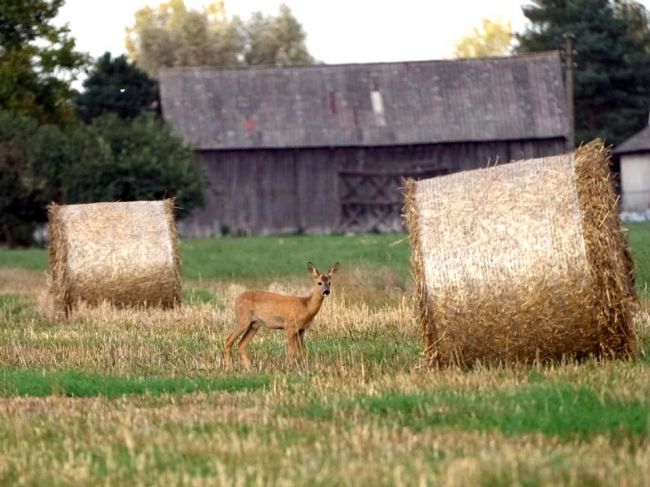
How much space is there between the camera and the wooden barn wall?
56.8 metres

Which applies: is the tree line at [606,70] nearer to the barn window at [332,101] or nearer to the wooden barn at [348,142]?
the wooden barn at [348,142]

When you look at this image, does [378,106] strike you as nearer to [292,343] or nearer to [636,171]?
[636,171]

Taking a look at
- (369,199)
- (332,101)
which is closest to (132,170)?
(369,199)

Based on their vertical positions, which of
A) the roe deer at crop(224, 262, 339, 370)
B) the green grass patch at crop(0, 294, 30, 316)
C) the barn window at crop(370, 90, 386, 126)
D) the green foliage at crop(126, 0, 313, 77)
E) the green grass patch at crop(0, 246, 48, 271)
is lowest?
the green grass patch at crop(0, 246, 48, 271)

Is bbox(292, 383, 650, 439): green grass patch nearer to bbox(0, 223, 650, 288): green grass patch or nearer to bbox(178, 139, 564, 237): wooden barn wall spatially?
bbox(0, 223, 650, 288): green grass patch

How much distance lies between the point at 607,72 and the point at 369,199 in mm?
18105

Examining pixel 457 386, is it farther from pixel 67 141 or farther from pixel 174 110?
pixel 174 110

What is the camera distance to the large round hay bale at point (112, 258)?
2139 cm

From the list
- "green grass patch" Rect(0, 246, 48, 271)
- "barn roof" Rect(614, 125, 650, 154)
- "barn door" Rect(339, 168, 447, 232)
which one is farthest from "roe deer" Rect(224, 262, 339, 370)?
"barn roof" Rect(614, 125, 650, 154)

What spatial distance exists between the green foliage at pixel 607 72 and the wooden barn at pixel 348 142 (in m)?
11.4

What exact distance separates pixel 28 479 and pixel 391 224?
49.0 metres

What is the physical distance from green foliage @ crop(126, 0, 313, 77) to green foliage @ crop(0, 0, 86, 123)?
2858cm

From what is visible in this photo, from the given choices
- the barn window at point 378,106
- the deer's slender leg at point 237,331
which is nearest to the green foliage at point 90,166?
the barn window at point 378,106

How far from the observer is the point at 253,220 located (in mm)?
57531
